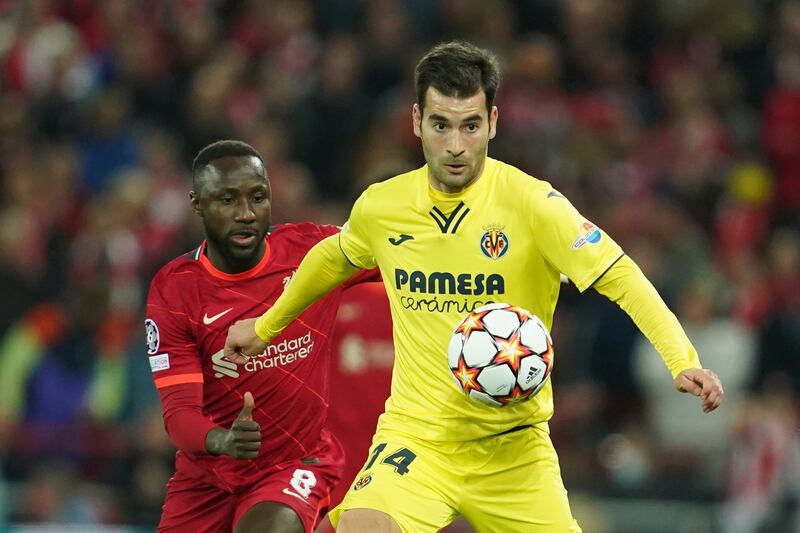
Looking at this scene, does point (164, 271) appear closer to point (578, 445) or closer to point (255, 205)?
point (255, 205)

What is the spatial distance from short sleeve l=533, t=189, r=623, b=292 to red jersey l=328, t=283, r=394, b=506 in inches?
77.8

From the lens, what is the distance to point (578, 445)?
11.0m

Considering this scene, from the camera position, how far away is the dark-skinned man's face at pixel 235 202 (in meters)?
6.59

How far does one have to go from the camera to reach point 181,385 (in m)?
6.58

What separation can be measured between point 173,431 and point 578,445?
5.08 meters

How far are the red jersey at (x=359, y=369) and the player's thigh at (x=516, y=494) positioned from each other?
4.93 ft

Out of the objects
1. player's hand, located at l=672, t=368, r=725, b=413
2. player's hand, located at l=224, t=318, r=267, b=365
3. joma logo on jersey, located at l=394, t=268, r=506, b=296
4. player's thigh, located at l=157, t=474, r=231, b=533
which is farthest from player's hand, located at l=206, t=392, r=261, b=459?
player's hand, located at l=672, t=368, r=725, b=413

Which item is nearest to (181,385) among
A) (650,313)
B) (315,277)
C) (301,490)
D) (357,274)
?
(301,490)

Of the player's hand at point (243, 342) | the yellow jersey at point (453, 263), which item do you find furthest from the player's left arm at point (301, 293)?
the yellow jersey at point (453, 263)

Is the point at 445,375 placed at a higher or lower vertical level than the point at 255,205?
lower

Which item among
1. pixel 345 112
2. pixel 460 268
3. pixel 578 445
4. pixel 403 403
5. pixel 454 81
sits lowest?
pixel 578 445

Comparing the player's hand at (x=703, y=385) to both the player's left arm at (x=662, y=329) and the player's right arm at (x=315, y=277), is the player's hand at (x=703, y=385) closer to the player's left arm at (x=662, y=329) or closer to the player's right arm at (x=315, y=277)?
the player's left arm at (x=662, y=329)

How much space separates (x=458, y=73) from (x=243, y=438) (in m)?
1.63

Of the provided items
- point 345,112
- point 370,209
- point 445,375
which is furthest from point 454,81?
point 345,112
